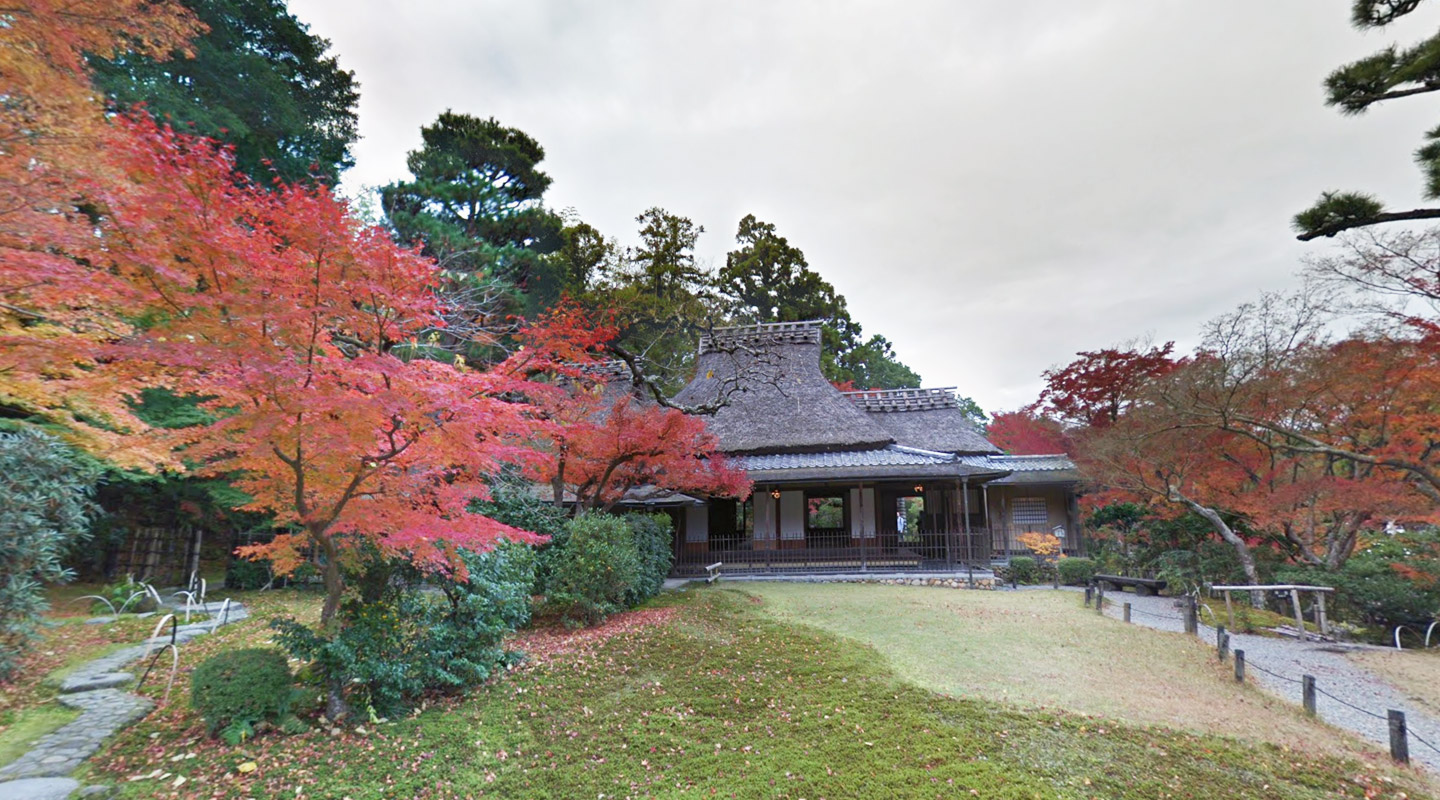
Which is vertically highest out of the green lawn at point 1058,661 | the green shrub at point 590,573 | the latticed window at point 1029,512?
the latticed window at point 1029,512

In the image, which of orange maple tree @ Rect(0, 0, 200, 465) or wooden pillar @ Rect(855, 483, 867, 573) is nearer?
orange maple tree @ Rect(0, 0, 200, 465)

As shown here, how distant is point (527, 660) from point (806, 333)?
14364 millimetres

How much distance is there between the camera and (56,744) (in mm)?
4559

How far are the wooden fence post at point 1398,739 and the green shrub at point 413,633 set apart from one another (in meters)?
7.12

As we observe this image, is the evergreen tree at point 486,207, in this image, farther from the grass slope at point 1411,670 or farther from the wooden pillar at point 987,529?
the grass slope at point 1411,670

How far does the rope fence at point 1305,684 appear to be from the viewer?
4398 millimetres

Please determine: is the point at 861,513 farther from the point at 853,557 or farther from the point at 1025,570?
the point at 1025,570

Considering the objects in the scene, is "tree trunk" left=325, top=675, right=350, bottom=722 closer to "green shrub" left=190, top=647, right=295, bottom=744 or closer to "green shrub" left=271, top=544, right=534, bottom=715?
"green shrub" left=271, top=544, right=534, bottom=715

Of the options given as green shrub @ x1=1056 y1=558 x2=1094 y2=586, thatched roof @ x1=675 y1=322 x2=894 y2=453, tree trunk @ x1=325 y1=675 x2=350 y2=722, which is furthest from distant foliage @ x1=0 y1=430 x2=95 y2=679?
green shrub @ x1=1056 y1=558 x2=1094 y2=586

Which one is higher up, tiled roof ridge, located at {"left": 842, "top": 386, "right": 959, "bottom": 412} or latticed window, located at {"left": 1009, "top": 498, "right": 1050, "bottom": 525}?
tiled roof ridge, located at {"left": 842, "top": 386, "right": 959, "bottom": 412}

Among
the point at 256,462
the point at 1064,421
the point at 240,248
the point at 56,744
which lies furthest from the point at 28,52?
the point at 1064,421

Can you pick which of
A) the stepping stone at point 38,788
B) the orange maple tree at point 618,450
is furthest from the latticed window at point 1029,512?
the stepping stone at point 38,788

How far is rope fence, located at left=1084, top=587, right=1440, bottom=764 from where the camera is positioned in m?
4.40

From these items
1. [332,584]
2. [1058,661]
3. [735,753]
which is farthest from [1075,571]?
[332,584]
